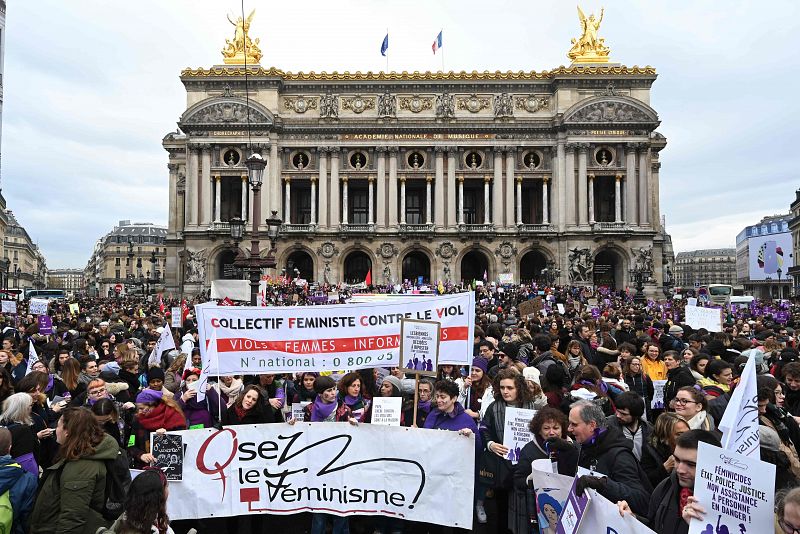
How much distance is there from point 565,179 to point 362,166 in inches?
708

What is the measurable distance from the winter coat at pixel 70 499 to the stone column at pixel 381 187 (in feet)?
165

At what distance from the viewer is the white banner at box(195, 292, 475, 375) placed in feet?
26.5

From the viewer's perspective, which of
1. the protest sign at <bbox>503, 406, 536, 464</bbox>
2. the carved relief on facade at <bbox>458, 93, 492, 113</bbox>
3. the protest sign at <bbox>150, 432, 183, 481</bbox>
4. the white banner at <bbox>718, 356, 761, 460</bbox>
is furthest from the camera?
the carved relief on facade at <bbox>458, 93, 492, 113</bbox>

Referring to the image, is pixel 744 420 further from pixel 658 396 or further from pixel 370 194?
pixel 370 194

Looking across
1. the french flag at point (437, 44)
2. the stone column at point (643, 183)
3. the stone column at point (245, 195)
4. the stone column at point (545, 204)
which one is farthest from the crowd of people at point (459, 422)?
A: the french flag at point (437, 44)

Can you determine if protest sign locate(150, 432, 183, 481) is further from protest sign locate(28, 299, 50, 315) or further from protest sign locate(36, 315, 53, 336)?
protest sign locate(28, 299, 50, 315)

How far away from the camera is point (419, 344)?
8125mm

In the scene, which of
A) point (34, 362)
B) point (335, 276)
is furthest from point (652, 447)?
point (335, 276)

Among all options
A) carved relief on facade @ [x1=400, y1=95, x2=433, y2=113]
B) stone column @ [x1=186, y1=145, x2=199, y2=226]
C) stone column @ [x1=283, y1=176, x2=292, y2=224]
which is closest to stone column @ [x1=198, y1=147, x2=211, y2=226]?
stone column @ [x1=186, y1=145, x2=199, y2=226]

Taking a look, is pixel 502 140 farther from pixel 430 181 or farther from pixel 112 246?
pixel 112 246

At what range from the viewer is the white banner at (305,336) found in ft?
26.5

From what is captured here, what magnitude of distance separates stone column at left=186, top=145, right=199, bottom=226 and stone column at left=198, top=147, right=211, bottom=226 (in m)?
0.53

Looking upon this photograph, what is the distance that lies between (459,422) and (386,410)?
0.89 metres

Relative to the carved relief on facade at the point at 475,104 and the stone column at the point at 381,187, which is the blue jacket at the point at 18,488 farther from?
the carved relief on facade at the point at 475,104
